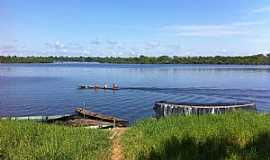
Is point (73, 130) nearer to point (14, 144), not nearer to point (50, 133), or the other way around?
point (50, 133)

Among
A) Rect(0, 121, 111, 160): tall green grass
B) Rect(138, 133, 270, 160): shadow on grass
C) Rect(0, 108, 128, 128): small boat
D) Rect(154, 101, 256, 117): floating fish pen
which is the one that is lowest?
Rect(0, 108, 128, 128): small boat

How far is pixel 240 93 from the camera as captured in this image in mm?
74688

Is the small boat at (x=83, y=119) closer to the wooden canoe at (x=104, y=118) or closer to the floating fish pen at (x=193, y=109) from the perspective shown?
the wooden canoe at (x=104, y=118)

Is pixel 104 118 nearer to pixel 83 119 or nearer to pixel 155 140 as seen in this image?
pixel 83 119

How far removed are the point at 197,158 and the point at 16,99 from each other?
182 feet

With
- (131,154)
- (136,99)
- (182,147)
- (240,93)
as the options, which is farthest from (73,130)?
(240,93)

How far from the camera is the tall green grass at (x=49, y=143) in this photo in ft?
46.3

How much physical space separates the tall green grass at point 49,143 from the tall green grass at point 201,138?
114cm

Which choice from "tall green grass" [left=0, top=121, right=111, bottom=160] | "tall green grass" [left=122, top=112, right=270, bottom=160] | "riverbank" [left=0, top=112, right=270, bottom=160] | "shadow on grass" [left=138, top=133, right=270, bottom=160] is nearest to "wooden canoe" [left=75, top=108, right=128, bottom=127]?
"tall green grass" [left=0, top=121, right=111, bottom=160]

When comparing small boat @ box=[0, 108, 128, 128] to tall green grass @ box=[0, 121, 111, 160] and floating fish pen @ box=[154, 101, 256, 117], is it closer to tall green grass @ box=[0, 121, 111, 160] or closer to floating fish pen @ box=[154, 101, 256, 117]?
floating fish pen @ box=[154, 101, 256, 117]

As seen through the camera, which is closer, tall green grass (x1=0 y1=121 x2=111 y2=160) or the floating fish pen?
tall green grass (x1=0 y1=121 x2=111 y2=160)

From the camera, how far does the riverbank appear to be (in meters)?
13.5

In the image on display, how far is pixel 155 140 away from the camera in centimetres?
1536

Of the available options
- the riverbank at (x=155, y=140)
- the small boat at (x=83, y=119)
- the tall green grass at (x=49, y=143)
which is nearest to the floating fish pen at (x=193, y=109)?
the small boat at (x=83, y=119)
